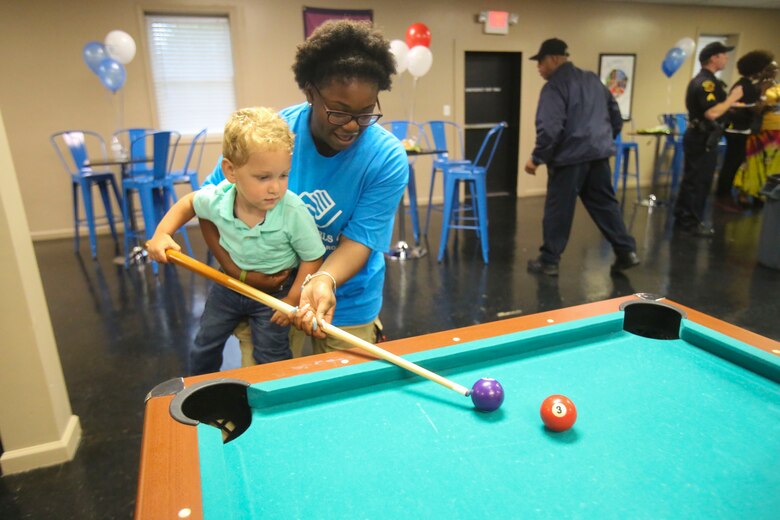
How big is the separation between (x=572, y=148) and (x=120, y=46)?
4390 millimetres

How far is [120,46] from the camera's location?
4801 millimetres

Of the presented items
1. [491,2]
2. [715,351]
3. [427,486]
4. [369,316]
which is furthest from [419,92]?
[427,486]

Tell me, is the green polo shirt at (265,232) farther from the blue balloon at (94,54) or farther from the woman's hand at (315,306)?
the blue balloon at (94,54)

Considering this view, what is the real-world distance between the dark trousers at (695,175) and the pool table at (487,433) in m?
4.17

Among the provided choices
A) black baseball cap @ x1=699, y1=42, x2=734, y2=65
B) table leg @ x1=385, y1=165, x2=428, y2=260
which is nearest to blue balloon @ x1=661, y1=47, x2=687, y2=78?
black baseball cap @ x1=699, y1=42, x2=734, y2=65

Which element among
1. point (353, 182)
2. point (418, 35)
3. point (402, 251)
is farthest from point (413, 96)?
point (353, 182)

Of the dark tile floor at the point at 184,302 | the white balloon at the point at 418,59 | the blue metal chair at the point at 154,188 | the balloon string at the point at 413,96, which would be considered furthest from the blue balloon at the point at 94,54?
the balloon string at the point at 413,96

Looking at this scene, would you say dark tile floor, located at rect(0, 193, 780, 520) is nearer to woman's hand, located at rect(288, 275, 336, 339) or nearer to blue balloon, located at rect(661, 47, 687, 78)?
woman's hand, located at rect(288, 275, 336, 339)

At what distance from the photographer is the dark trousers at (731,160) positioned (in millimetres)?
6105

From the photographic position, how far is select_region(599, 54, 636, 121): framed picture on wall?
24.5 ft

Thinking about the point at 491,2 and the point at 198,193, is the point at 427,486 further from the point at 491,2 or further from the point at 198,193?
the point at 491,2

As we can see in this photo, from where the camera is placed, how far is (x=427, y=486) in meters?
0.81

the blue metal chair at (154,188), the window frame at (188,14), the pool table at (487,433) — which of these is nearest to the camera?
the pool table at (487,433)

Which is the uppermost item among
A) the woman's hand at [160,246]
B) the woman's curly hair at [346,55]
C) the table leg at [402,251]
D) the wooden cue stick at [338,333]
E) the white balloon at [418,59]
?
the white balloon at [418,59]
